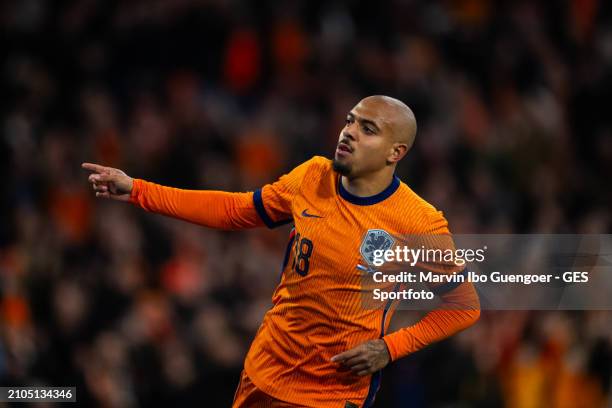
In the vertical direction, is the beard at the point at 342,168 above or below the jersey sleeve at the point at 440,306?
above

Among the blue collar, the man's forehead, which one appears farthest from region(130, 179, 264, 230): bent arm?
the man's forehead

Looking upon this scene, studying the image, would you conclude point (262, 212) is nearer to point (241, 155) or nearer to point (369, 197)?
point (369, 197)

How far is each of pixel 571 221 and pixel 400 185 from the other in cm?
408

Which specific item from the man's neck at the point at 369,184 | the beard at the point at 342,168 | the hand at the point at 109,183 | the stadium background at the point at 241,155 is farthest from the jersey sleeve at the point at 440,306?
the stadium background at the point at 241,155

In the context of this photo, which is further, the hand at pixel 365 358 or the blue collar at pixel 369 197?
the blue collar at pixel 369 197

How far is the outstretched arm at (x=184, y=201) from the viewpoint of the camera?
4.62m

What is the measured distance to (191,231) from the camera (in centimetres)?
903

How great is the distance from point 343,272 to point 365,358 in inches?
15.0

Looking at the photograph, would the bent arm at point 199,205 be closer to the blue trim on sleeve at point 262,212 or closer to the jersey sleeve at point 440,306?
the blue trim on sleeve at point 262,212

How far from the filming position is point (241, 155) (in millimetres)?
9883

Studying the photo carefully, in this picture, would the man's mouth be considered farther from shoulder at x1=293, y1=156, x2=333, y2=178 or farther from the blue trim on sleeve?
the blue trim on sleeve

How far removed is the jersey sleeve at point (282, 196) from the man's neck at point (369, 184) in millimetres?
217

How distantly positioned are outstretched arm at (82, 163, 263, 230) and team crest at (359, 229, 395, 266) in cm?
56

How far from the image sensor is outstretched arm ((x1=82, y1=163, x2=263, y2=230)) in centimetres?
462
